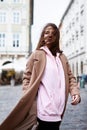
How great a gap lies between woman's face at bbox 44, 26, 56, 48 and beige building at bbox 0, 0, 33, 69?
138ft

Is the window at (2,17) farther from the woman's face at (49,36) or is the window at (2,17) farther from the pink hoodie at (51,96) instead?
the pink hoodie at (51,96)

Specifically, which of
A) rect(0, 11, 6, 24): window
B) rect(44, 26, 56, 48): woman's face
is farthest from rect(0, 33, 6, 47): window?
rect(44, 26, 56, 48): woman's face

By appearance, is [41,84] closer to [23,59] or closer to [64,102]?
[64,102]

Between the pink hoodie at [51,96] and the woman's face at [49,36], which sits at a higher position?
the woman's face at [49,36]

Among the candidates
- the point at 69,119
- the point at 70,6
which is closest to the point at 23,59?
the point at 70,6

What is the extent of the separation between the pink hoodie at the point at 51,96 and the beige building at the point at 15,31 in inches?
1668

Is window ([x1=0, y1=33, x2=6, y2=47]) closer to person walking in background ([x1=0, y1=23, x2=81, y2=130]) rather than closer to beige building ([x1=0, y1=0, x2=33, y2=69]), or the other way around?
beige building ([x1=0, y1=0, x2=33, y2=69])

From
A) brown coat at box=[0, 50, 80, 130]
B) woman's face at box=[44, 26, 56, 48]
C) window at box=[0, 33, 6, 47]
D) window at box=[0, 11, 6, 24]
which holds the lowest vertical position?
window at box=[0, 33, 6, 47]

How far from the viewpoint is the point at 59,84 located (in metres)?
3.11

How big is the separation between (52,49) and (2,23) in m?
45.2

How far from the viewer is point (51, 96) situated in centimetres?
306

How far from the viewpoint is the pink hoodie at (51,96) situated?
3.06 metres

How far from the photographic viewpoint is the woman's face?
3256mm

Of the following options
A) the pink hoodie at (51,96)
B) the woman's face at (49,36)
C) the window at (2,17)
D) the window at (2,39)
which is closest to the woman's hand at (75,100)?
the pink hoodie at (51,96)
